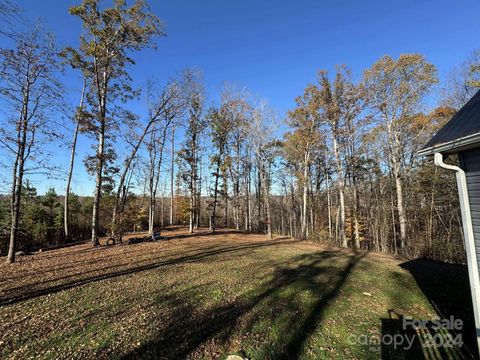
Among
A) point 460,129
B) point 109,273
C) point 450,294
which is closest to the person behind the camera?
point 460,129

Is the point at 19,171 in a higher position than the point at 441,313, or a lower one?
higher

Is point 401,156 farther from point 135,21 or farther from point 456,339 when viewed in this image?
point 135,21

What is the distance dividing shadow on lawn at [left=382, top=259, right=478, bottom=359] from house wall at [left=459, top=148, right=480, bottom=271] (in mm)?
1375

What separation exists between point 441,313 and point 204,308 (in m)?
4.72

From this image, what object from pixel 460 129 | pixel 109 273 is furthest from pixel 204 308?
pixel 460 129

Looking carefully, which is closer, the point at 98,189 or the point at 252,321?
the point at 252,321

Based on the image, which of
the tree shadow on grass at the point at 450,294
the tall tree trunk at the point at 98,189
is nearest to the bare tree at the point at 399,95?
the tree shadow on grass at the point at 450,294

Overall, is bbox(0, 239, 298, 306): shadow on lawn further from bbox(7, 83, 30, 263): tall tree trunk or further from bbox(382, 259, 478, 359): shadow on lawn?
bbox(382, 259, 478, 359): shadow on lawn

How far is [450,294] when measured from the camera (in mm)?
5285

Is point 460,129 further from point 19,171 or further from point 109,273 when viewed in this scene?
point 19,171

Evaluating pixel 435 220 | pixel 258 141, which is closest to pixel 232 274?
pixel 258 141

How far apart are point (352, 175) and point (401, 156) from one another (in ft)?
19.1

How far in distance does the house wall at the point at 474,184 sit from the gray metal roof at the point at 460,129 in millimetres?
222

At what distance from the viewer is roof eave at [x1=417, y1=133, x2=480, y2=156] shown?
2970 mm
